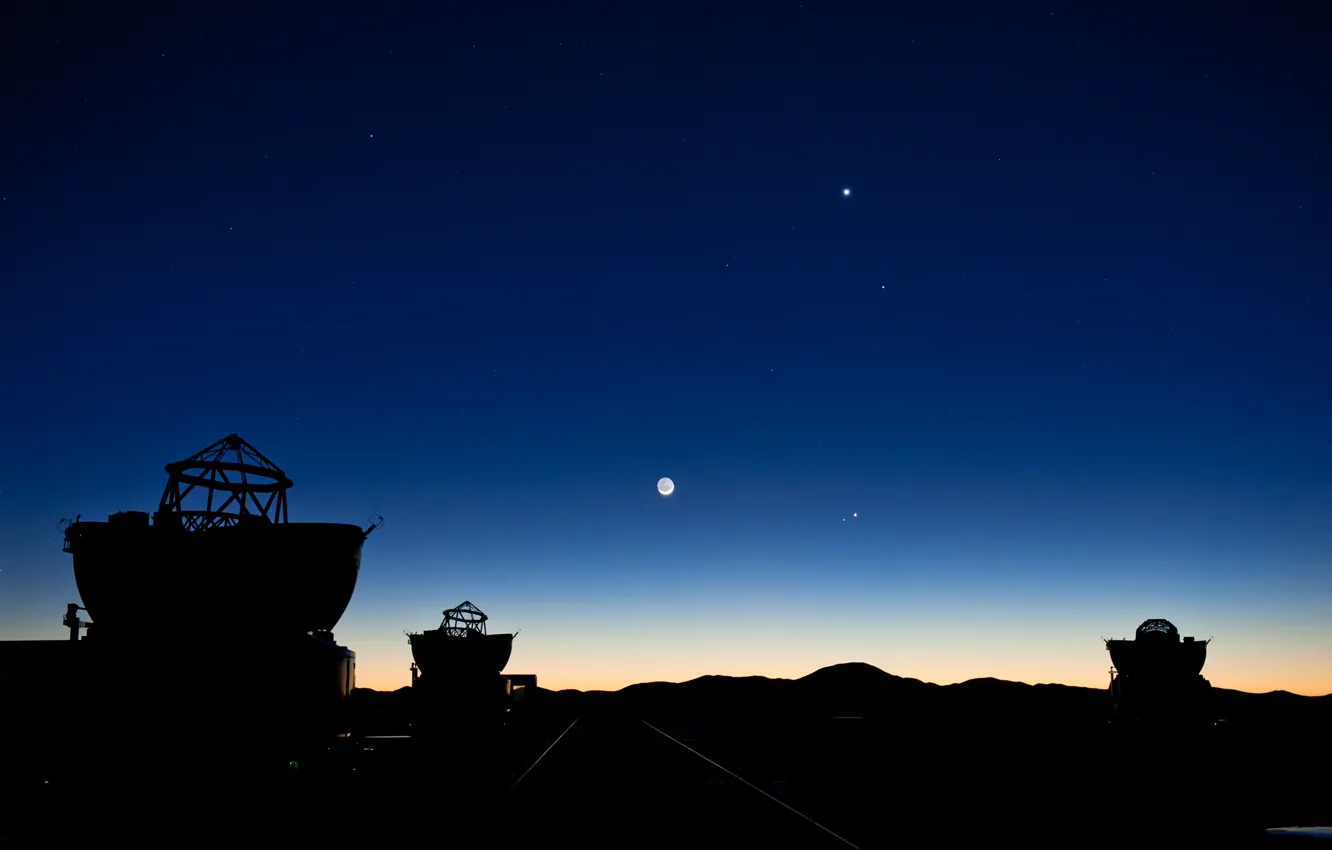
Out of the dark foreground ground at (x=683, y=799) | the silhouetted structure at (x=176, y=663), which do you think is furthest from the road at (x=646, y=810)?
the silhouetted structure at (x=176, y=663)

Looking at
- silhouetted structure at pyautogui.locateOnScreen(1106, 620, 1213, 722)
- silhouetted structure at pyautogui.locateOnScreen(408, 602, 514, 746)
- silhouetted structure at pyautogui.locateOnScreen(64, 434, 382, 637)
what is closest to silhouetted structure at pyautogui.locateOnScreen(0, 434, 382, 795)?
silhouetted structure at pyautogui.locateOnScreen(64, 434, 382, 637)

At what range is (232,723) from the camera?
60.0 ft

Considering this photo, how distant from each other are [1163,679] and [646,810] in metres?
35.7

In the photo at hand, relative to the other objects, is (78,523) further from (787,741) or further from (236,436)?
(787,741)

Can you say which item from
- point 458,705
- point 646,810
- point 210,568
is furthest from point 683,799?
point 458,705

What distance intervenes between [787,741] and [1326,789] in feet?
105

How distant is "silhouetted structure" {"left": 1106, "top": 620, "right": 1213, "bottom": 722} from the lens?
48062 mm

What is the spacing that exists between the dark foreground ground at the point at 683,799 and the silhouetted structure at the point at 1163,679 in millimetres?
2596

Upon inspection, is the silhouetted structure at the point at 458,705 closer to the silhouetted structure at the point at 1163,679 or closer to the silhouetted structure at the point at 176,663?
the silhouetted structure at the point at 176,663

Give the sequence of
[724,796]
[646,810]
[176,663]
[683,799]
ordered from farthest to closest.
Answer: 1. [724,796]
2. [683,799]
3. [646,810]
4. [176,663]

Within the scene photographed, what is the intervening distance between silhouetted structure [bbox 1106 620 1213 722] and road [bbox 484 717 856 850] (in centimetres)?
2391

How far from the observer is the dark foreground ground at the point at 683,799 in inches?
664

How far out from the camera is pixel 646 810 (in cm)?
2375

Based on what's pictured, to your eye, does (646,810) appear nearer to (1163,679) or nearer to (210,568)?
(210,568)
